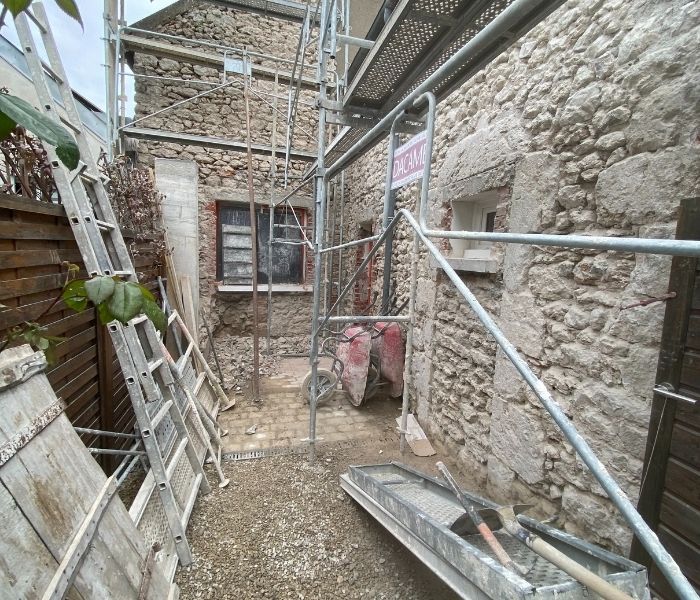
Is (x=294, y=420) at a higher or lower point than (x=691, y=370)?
lower

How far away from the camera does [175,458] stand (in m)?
2.15

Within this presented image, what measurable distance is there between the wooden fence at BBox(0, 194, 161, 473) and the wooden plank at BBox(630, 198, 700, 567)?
2.43m

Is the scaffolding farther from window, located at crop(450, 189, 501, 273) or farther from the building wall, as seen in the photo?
the building wall

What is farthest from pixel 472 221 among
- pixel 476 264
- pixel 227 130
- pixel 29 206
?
pixel 227 130

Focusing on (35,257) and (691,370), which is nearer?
(691,370)

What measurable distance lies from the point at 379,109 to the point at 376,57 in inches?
24.8

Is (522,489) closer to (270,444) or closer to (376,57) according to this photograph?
(270,444)

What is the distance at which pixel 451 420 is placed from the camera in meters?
2.90

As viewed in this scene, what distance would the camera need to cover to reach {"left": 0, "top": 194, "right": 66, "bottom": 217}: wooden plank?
4.97 ft

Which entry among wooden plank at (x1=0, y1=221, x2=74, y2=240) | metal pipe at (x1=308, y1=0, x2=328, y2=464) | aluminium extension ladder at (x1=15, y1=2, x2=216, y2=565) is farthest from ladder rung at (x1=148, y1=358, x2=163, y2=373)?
metal pipe at (x1=308, y1=0, x2=328, y2=464)

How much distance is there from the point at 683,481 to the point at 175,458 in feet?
8.61

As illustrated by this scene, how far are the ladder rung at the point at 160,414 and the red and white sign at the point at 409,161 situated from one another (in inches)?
77.3

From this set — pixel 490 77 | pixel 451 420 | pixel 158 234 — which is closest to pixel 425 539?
pixel 451 420

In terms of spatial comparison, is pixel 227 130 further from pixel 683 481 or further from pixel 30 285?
pixel 683 481
